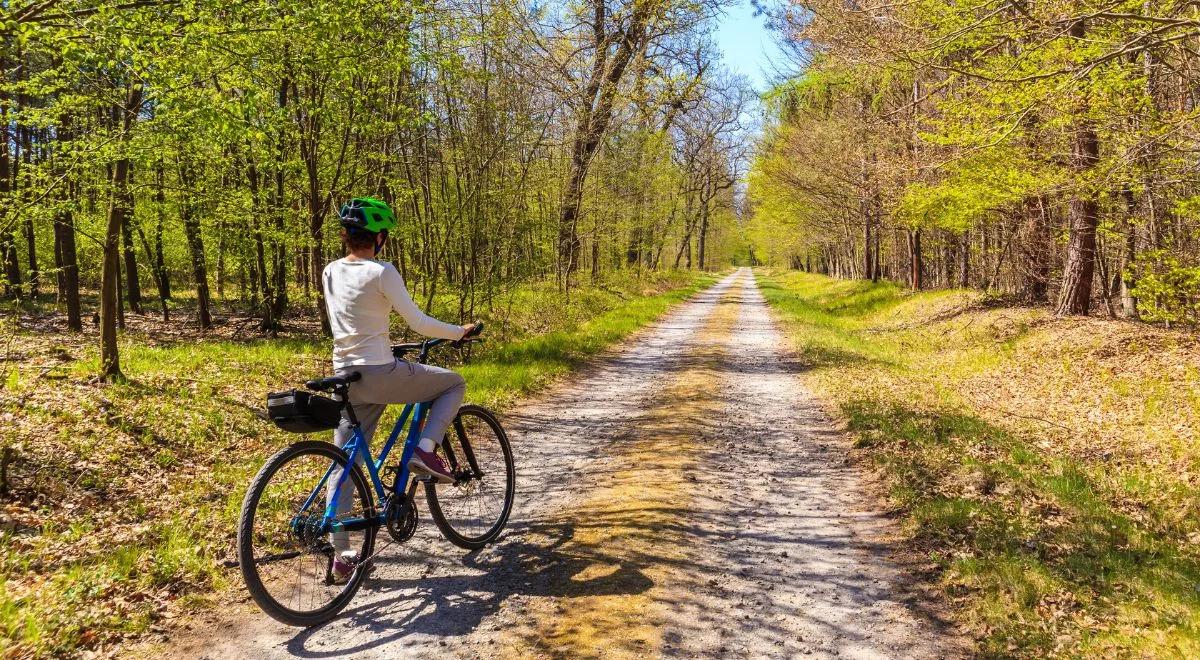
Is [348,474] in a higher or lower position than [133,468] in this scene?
higher

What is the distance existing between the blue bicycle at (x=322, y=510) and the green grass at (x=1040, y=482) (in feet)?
11.7

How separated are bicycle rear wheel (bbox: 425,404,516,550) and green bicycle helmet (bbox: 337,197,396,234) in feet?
4.95

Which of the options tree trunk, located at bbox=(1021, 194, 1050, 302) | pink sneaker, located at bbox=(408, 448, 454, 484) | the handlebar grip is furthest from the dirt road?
tree trunk, located at bbox=(1021, 194, 1050, 302)

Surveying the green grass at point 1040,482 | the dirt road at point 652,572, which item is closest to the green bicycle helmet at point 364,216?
the dirt road at point 652,572

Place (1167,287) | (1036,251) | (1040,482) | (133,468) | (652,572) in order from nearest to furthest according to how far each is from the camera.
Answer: (652,572) → (1040,482) → (133,468) → (1167,287) → (1036,251)

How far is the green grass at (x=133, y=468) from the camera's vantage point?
3.82 metres

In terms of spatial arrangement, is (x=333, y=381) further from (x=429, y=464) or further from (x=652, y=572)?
(x=652, y=572)

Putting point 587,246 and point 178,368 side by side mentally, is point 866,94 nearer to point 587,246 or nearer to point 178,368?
point 587,246

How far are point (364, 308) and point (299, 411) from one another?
0.69 m

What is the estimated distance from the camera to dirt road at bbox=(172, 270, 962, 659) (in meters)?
3.54

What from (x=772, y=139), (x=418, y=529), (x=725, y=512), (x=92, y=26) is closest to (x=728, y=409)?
(x=725, y=512)

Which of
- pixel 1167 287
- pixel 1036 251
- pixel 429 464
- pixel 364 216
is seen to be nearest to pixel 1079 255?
pixel 1036 251

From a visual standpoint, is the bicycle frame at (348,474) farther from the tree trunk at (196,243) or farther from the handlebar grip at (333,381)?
the tree trunk at (196,243)

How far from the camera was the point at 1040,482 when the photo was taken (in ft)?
19.5
